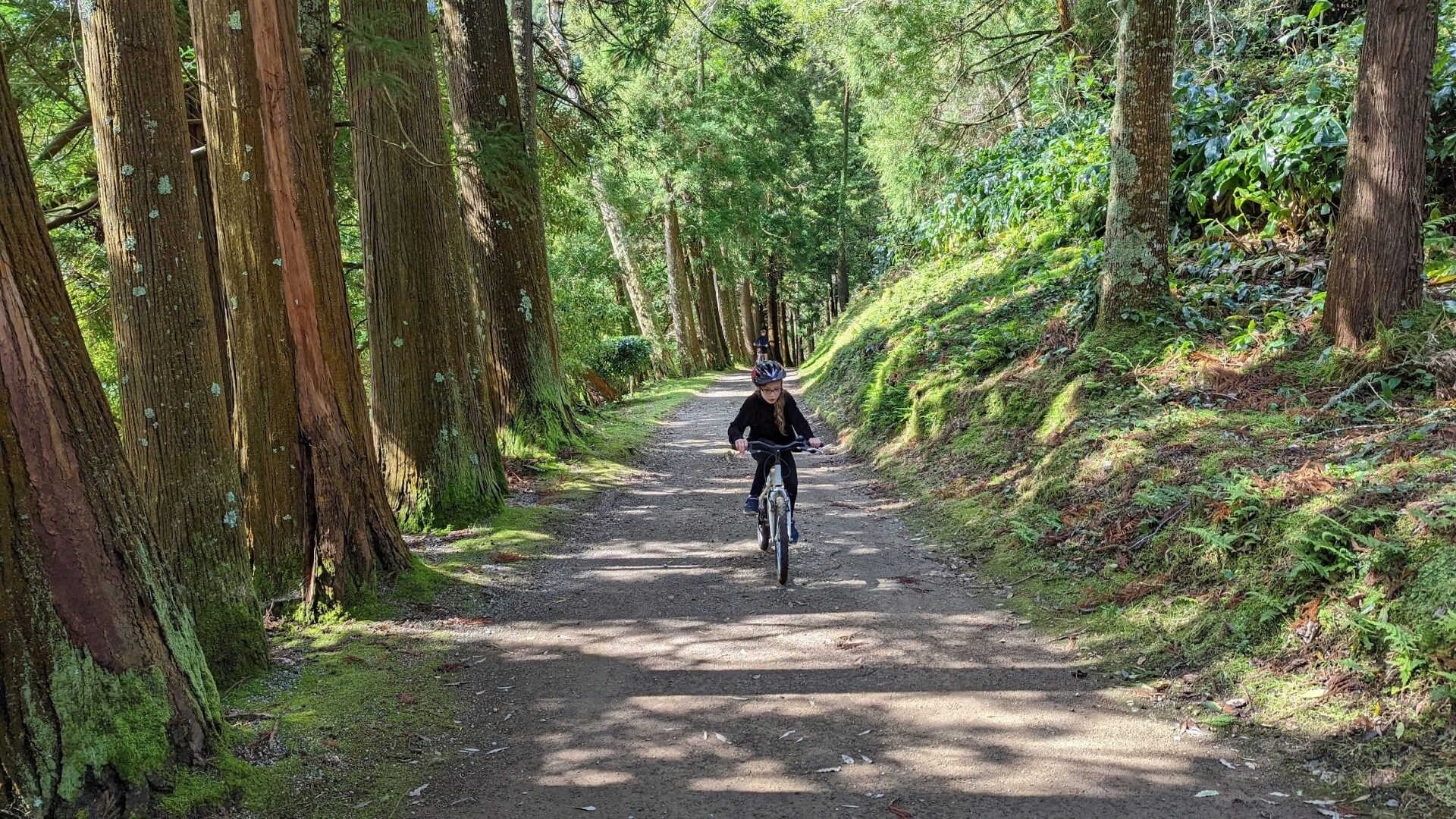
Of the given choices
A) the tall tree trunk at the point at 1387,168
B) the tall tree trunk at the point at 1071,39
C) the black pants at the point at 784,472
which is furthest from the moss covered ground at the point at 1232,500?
the tall tree trunk at the point at 1071,39

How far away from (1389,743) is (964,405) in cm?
786

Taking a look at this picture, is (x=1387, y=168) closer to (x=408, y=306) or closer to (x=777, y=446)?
(x=777, y=446)

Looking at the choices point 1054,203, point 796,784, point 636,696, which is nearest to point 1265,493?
point 796,784

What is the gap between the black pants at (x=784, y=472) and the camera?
321 inches

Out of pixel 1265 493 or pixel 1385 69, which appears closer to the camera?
pixel 1265 493

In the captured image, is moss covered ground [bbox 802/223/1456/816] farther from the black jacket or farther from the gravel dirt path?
the black jacket

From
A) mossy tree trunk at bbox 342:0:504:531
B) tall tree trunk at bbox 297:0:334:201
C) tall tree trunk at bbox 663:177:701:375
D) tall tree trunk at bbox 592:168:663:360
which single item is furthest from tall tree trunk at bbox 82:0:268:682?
tall tree trunk at bbox 663:177:701:375

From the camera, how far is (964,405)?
1172 cm

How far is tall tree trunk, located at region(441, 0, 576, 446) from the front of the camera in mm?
12438

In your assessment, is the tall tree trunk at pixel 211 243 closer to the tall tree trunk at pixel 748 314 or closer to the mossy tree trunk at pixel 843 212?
the mossy tree trunk at pixel 843 212

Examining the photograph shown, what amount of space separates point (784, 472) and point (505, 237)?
6995 mm

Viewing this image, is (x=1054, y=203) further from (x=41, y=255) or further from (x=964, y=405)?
(x=41, y=255)

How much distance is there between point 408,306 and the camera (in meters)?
9.03

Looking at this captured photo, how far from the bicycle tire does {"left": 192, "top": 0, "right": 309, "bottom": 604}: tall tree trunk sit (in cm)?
372
